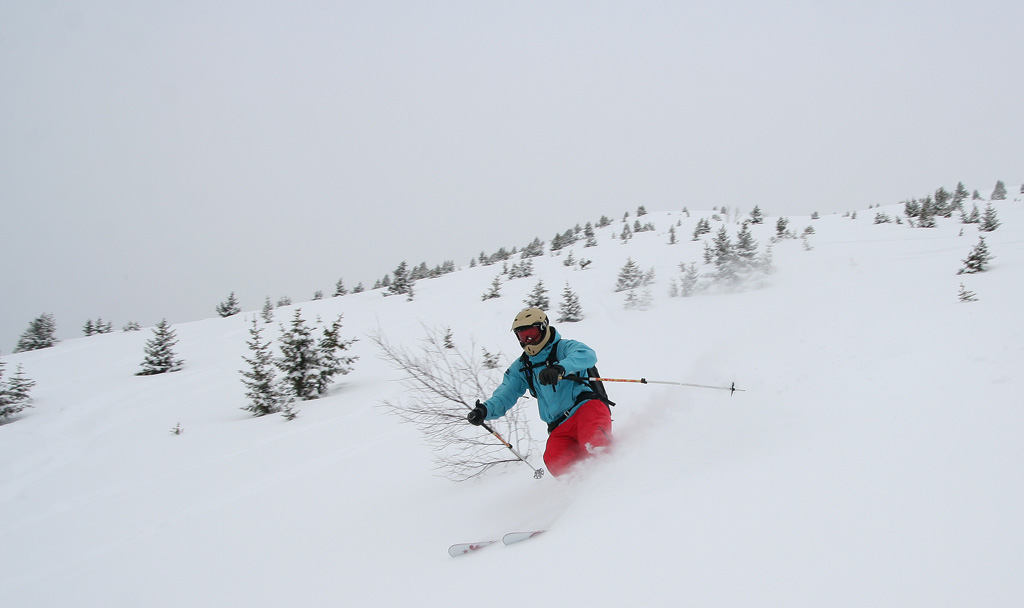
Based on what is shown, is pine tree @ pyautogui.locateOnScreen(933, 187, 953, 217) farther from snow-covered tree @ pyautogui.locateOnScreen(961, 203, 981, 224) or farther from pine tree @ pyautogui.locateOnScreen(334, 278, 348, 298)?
pine tree @ pyautogui.locateOnScreen(334, 278, 348, 298)

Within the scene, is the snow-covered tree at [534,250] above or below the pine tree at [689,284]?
above

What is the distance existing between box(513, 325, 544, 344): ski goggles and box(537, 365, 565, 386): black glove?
405 millimetres

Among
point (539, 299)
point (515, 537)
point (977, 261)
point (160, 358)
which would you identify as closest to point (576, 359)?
point (515, 537)

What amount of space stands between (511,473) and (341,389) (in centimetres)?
695

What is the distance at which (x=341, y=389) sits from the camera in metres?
10.8

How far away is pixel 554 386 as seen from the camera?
14.4 ft

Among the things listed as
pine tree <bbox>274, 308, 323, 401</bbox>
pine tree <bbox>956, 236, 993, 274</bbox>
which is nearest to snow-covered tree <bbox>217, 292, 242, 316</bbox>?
pine tree <bbox>274, 308, 323, 401</bbox>

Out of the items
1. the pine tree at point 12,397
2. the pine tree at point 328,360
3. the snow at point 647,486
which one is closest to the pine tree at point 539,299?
the snow at point 647,486

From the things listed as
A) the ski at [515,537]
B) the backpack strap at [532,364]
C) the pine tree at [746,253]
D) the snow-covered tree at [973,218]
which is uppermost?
the snow-covered tree at [973,218]

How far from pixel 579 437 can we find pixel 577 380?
1.76 feet

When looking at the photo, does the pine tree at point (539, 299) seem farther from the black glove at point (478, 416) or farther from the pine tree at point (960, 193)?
the pine tree at point (960, 193)

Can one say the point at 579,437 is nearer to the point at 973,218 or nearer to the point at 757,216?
the point at 973,218

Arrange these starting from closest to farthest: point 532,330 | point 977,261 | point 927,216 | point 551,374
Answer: point 551,374 < point 532,330 < point 977,261 < point 927,216

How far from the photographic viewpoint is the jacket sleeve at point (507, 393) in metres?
4.59
